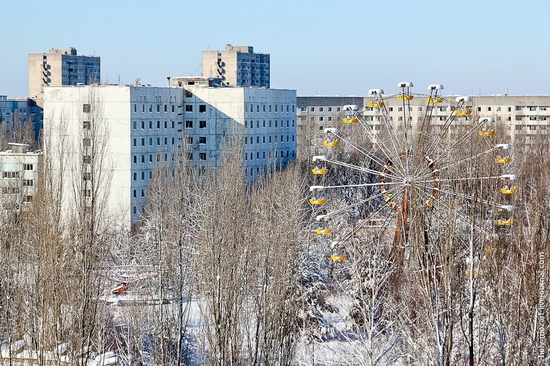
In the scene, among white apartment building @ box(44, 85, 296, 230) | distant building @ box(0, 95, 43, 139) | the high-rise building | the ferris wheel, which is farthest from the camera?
the high-rise building

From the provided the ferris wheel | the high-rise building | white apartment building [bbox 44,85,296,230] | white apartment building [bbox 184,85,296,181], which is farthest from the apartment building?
the high-rise building

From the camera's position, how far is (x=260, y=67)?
94312 mm

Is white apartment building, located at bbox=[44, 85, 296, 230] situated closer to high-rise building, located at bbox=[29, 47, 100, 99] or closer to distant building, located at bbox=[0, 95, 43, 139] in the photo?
distant building, located at bbox=[0, 95, 43, 139]

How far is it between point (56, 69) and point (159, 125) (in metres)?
49.4

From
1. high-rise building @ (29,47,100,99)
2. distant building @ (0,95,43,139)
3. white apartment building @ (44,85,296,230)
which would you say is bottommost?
white apartment building @ (44,85,296,230)

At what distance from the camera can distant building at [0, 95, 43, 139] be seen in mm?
70012

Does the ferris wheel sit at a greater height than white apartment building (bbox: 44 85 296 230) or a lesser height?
lesser

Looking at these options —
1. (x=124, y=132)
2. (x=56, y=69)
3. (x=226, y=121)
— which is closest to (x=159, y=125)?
(x=124, y=132)

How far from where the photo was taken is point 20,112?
72750mm

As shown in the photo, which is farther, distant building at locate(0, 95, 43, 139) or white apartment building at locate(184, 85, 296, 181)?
distant building at locate(0, 95, 43, 139)

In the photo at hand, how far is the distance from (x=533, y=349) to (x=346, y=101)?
6517 cm

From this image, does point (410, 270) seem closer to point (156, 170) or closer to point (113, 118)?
point (156, 170)

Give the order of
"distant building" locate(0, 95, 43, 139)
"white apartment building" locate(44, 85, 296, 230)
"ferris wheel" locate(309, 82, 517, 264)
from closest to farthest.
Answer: "ferris wheel" locate(309, 82, 517, 264), "white apartment building" locate(44, 85, 296, 230), "distant building" locate(0, 95, 43, 139)

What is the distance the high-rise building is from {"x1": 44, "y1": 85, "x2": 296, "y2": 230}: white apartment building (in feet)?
141
